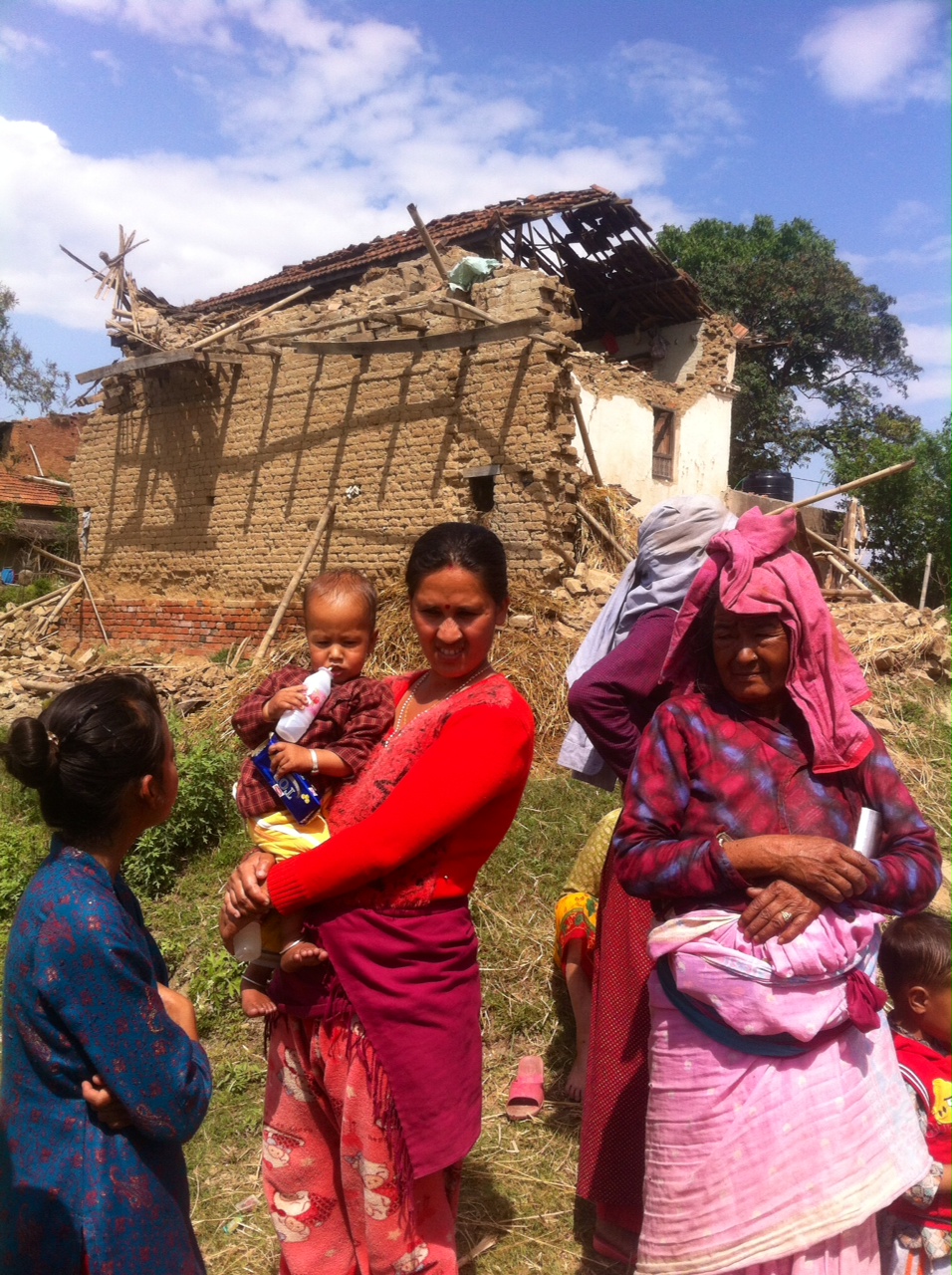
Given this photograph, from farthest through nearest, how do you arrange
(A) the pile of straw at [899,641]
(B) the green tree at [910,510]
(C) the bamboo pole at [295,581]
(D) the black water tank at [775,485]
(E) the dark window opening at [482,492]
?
1. (B) the green tree at [910,510]
2. (D) the black water tank at [775,485]
3. (C) the bamboo pole at [295,581]
4. (E) the dark window opening at [482,492]
5. (A) the pile of straw at [899,641]

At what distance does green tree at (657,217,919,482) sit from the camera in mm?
24719

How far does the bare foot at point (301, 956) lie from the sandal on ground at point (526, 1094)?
179cm

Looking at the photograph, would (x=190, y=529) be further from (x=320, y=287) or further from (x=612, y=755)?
(x=612, y=755)

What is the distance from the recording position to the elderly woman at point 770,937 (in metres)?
1.63

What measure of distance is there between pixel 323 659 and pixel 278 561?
848 centimetres

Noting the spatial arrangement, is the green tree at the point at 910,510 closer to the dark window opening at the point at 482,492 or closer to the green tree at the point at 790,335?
the green tree at the point at 790,335

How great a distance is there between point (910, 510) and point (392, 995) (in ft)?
72.2

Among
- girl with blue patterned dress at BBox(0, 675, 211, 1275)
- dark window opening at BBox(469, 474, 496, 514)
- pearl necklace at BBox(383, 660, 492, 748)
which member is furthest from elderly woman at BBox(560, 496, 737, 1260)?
dark window opening at BBox(469, 474, 496, 514)

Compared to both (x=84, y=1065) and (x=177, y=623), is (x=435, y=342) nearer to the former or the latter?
(x=177, y=623)

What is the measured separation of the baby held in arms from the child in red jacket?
1.38 m

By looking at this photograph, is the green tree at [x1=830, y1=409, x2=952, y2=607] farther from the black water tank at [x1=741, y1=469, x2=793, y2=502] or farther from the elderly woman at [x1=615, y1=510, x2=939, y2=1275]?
the elderly woman at [x1=615, y1=510, x2=939, y2=1275]

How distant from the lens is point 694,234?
2769cm

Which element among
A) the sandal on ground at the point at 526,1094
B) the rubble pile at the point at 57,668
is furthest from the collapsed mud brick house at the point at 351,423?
the sandal on ground at the point at 526,1094

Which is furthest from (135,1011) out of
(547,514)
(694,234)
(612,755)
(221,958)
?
(694,234)
